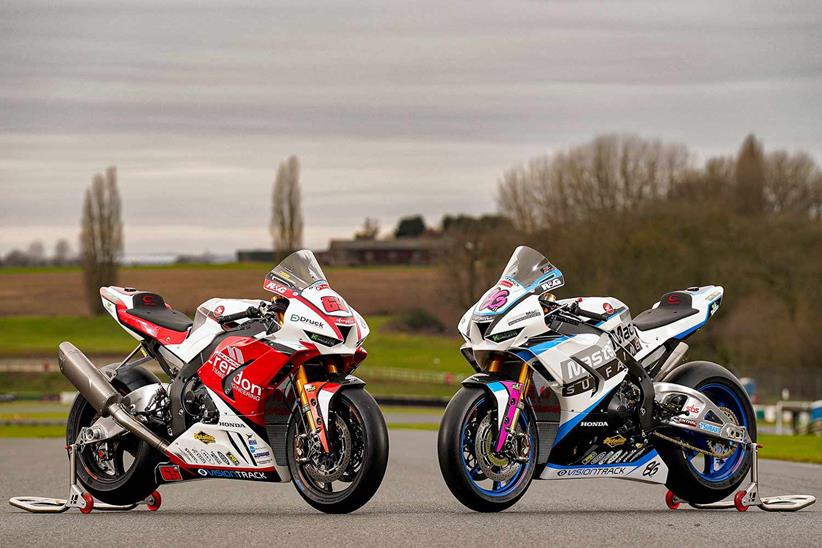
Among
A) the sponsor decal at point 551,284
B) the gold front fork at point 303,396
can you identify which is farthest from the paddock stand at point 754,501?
the gold front fork at point 303,396

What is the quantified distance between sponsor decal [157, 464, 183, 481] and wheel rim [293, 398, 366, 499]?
1.05 meters

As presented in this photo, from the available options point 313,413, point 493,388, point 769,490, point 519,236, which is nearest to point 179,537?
point 313,413

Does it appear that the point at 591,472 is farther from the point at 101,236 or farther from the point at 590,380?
the point at 101,236

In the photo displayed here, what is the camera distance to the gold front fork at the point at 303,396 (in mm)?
9453

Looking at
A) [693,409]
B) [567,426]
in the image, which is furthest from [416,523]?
[693,409]

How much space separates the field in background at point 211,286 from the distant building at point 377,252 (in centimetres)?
757

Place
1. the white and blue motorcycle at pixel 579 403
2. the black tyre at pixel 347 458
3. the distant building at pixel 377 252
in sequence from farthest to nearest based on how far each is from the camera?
the distant building at pixel 377 252 → the white and blue motorcycle at pixel 579 403 → the black tyre at pixel 347 458

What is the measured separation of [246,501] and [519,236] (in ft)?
177

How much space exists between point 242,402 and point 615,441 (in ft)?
8.85

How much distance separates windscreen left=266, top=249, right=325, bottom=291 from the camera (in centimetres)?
992

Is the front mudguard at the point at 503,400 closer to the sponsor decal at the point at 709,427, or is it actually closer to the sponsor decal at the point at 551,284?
the sponsor decal at the point at 551,284

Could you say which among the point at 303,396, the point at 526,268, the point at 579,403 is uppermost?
the point at 526,268

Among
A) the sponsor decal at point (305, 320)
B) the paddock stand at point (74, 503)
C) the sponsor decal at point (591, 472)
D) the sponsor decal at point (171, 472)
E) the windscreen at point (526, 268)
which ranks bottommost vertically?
the paddock stand at point (74, 503)

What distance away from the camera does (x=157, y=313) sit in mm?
10734
